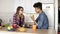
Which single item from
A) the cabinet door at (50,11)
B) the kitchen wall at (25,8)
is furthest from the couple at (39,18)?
the cabinet door at (50,11)

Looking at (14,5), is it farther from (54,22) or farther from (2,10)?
(54,22)

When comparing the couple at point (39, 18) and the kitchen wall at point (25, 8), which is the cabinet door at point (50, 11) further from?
the couple at point (39, 18)

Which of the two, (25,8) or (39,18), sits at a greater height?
(25,8)

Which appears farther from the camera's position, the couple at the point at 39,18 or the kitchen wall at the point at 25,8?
the kitchen wall at the point at 25,8

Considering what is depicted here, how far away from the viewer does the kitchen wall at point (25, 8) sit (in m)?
3.93

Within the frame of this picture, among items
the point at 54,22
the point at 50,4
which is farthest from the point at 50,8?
the point at 54,22

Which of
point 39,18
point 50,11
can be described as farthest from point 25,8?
point 39,18

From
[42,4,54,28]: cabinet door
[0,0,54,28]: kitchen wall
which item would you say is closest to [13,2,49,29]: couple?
[0,0,54,28]: kitchen wall

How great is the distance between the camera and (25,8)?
401 cm

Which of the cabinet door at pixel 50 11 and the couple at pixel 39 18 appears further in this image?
the cabinet door at pixel 50 11

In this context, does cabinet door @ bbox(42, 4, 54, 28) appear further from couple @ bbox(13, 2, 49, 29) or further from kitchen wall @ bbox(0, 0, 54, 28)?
couple @ bbox(13, 2, 49, 29)

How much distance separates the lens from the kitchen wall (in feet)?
12.9

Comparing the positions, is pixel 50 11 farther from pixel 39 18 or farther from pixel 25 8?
pixel 39 18

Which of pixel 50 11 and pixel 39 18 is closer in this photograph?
pixel 39 18
